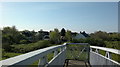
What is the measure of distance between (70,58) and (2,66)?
9.48m

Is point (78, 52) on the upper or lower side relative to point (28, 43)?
upper

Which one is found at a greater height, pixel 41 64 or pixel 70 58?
pixel 41 64

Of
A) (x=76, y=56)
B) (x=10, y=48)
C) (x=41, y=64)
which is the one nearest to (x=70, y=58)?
(x=76, y=56)

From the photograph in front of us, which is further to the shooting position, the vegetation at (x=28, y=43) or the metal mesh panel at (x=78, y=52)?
the vegetation at (x=28, y=43)

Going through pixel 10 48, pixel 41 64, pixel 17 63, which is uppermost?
pixel 17 63

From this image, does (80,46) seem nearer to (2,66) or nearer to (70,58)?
(70,58)

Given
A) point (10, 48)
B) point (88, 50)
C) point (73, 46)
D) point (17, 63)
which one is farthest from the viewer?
point (10, 48)

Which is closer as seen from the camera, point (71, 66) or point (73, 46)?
Answer: point (71, 66)

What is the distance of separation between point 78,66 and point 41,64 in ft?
17.7

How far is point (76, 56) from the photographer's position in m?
10.6

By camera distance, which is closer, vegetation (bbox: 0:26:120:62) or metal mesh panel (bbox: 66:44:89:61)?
metal mesh panel (bbox: 66:44:89:61)

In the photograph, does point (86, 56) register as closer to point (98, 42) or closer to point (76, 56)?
point (76, 56)

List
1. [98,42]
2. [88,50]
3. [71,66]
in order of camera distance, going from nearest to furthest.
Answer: [71,66]
[88,50]
[98,42]

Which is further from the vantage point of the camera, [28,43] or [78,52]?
[28,43]
